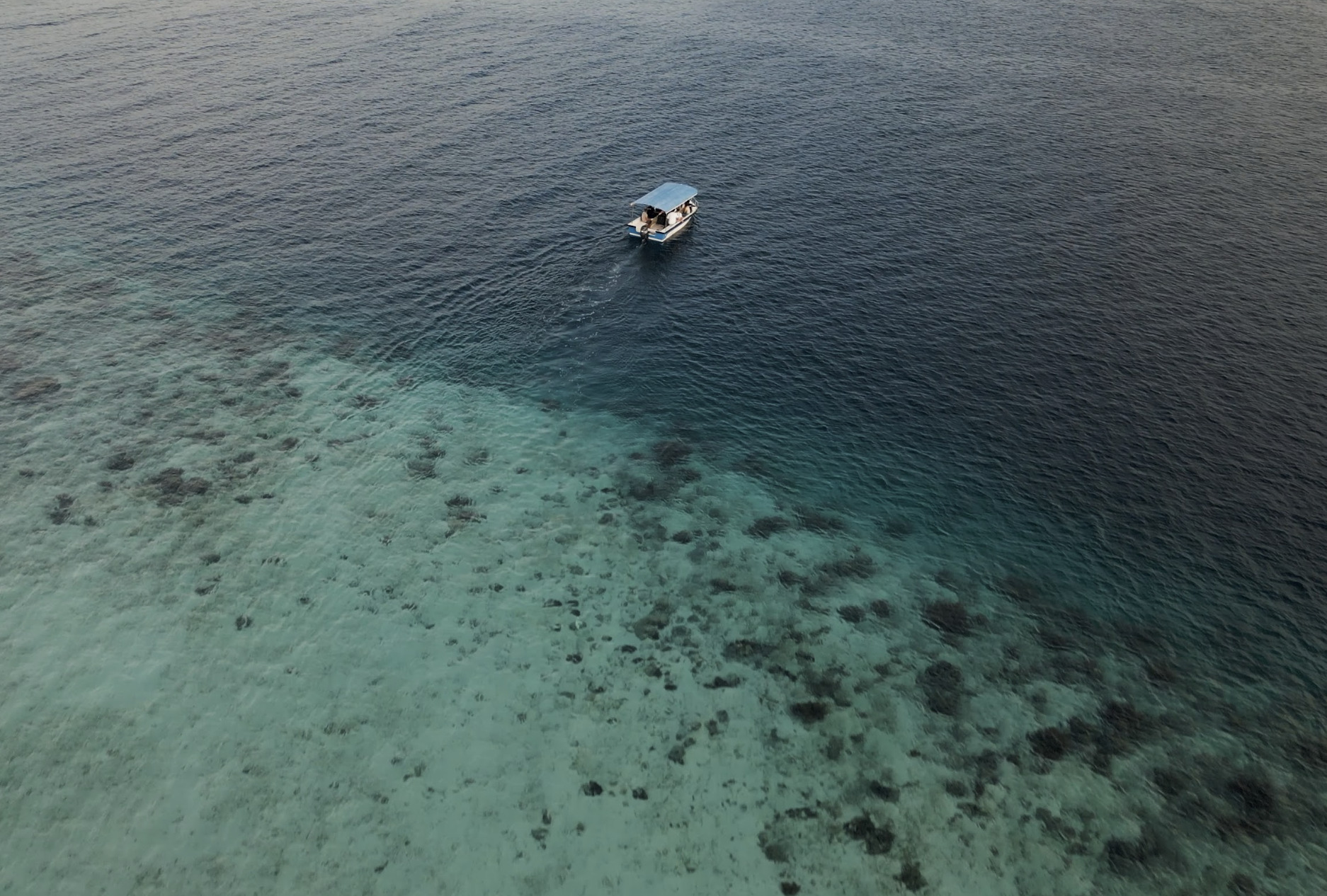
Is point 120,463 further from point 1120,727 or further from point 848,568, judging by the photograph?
point 1120,727

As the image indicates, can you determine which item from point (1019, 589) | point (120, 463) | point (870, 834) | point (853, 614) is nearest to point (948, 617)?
point (1019, 589)

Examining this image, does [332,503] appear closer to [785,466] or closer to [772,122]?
[785,466]

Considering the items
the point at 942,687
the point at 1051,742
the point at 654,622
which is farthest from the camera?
the point at 654,622

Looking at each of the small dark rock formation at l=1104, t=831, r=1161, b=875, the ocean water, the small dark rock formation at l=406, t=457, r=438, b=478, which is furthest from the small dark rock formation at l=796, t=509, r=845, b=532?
the small dark rock formation at l=406, t=457, r=438, b=478

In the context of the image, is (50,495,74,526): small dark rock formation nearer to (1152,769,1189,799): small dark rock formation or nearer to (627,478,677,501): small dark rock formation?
(627,478,677,501): small dark rock formation

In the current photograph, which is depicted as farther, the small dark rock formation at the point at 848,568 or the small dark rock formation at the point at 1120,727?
the small dark rock formation at the point at 848,568

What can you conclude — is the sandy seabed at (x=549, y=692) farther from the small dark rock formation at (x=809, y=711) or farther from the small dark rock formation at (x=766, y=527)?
the small dark rock formation at (x=766, y=527)

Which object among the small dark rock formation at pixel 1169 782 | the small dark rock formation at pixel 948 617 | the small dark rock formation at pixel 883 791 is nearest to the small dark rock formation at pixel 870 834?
the small dark rock formation at pixel 883 791

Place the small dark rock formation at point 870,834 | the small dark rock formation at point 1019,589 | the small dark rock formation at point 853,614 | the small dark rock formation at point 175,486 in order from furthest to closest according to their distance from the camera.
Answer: the small dark rock formation at point 175,486 → the small dark rock formation at point 1019,589 → the small dark rock formation at point 853,614 → the small dark rock formation at point 870,834
